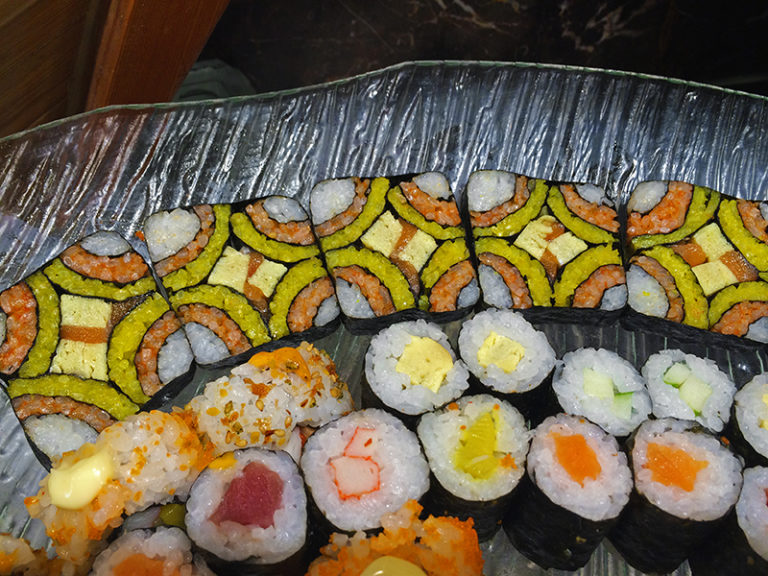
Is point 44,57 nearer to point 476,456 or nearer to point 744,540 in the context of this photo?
point 476,456

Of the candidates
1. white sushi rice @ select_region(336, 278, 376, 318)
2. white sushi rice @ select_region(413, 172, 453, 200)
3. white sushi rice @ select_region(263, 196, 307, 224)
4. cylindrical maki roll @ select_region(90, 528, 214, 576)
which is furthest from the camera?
white sushi rice @ select_region(413, 172, 453, 200)

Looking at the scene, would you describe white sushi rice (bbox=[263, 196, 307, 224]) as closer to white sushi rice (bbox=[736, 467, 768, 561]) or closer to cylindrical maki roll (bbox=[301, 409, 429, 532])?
cylindrical maki roll (bbox=[301, 409, 429, 532])

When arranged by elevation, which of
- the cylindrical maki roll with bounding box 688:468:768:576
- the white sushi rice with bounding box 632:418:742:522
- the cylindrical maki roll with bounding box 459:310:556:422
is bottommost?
the cylindrical maki roll with bounding box 688:468:768:576


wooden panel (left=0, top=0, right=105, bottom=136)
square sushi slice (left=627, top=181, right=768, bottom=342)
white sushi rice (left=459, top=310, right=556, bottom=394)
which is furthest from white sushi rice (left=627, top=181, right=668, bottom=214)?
wooden panel (left=0, top=0, right=105, bottom=136)

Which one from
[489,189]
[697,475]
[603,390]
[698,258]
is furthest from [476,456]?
[698,258]

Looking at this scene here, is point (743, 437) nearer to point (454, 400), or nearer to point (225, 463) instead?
point (454, 400)

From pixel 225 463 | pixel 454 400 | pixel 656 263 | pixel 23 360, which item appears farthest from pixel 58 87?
pixel 656 263
